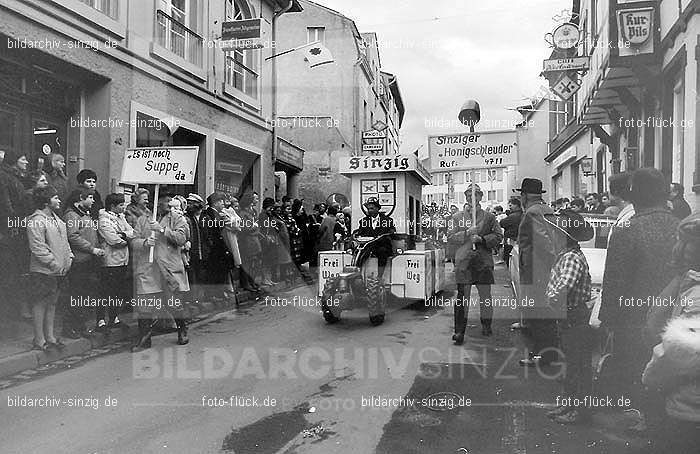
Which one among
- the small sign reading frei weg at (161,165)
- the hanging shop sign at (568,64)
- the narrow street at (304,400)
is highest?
the hanging shop sign at (568,64)

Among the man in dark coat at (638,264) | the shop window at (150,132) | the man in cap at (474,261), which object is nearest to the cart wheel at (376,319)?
the man in cap at (474,261)

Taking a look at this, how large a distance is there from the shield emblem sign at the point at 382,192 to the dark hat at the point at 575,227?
459 centimetres

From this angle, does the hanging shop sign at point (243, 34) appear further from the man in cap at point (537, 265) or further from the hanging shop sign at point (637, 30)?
the man in cap at point (537, 265)

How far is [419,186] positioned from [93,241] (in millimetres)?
5921

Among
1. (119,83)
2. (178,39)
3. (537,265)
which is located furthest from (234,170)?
(537,265)

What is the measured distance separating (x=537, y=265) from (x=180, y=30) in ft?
33.7

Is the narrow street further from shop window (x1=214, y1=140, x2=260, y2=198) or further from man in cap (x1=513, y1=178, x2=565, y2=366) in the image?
shop window (x1=214, y1=140, x2=260, y2=198)

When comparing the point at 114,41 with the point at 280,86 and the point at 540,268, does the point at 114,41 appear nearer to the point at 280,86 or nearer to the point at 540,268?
the point at 540,268

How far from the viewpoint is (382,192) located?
9.69 m

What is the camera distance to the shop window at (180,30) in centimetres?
1263

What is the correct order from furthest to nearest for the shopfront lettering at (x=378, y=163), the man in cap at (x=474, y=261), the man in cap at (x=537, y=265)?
the shopfront lettering at (x=378, y=163)
the man in cap at (x=474, y=261)
the man in cap at (x=537, y=265)

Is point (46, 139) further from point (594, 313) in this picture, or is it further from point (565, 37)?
point (565, 37)

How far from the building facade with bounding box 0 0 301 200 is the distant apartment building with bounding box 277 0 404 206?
12578 millimetres

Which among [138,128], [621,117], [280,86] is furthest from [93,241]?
[280,86]
